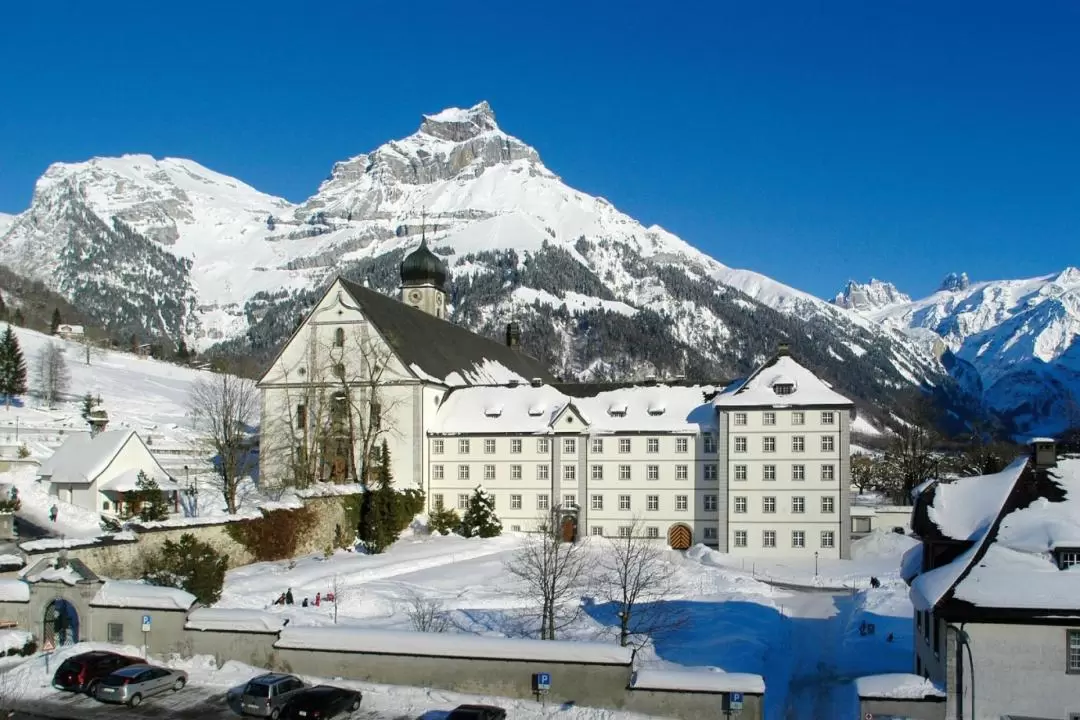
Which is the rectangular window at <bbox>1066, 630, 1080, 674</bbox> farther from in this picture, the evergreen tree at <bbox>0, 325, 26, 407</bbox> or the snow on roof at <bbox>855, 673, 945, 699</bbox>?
the evergreen tree at <bbox>0, 325, 26, 407</bbox>

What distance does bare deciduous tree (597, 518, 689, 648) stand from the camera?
37.2m

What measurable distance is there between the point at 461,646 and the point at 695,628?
16068mm

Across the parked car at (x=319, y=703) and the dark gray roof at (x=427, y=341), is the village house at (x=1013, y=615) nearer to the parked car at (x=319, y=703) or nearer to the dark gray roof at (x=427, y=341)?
the parked car at (x=319, y=703)

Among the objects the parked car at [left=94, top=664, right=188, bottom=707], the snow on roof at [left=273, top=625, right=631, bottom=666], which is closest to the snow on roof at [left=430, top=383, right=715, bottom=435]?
the snow on roof at [left=273, top=625, right=631, bottom=666]

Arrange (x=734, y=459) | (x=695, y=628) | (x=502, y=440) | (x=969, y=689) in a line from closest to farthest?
1. (x=969, y=689)
2. (x=695, y=628)
3. (x=734, y=459)
4. (x=502, y=440)

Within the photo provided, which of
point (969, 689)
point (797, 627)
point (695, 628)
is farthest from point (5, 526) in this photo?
point (969, 689)

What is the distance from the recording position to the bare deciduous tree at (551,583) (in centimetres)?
3569

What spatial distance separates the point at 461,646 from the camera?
2711 centimetres

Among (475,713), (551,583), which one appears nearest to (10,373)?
(551,583)

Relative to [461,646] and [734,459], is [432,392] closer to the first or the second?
[734,459]

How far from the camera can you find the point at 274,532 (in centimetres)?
5284

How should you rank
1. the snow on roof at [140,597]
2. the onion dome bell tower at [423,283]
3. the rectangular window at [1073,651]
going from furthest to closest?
the onion dome bell tower at [423,283]
the snow on roof at [140,597]
the rectangular window at [1073,651]

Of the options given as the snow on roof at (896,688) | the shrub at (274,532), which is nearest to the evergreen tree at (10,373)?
the shrub at (274,532)

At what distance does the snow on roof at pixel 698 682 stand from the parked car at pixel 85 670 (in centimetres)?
1333
